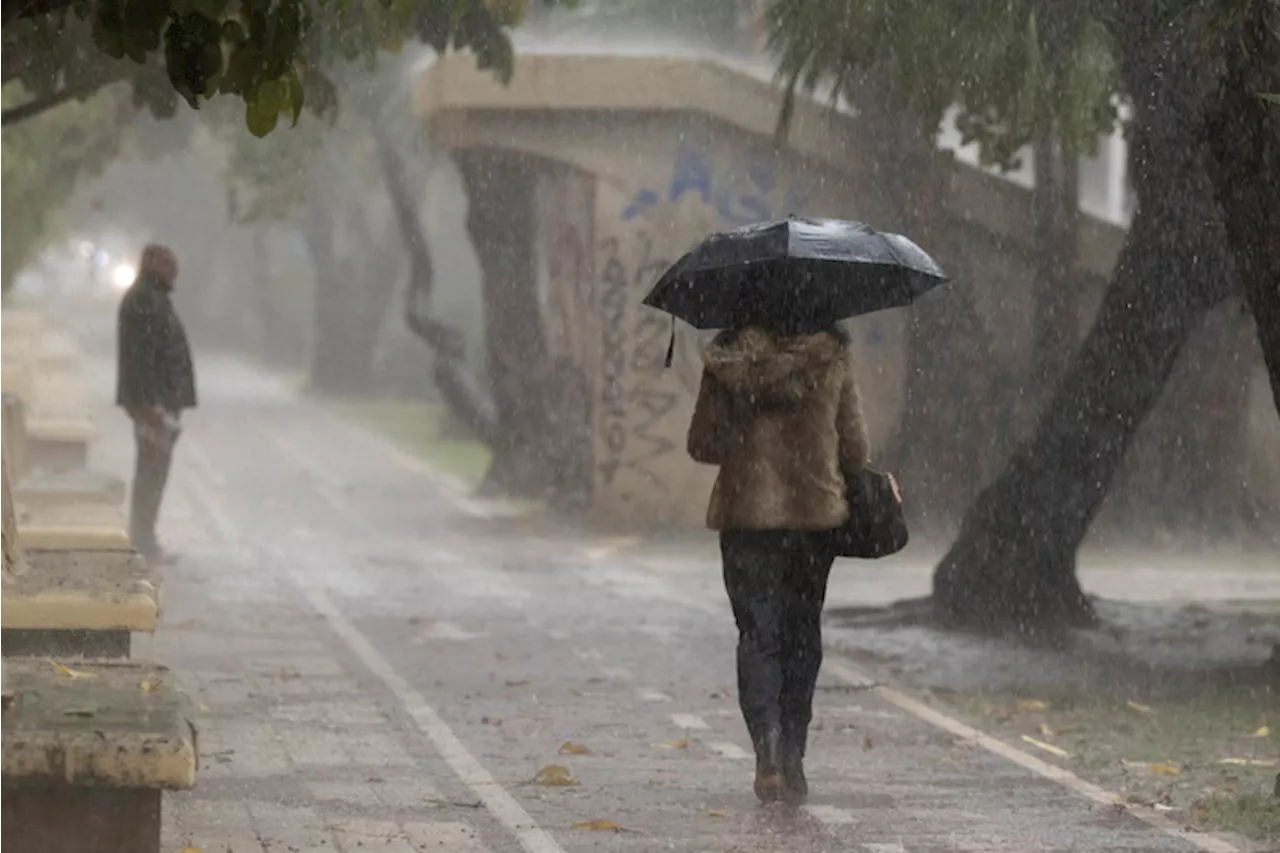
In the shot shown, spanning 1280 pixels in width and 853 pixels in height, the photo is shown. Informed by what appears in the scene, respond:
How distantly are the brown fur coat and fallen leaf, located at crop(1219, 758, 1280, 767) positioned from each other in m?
2.36

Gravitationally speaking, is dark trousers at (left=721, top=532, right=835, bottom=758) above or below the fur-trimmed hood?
below

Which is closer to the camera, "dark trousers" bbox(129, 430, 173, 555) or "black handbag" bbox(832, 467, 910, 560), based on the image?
"black handbag" bbox(832, 467, 910, 560)

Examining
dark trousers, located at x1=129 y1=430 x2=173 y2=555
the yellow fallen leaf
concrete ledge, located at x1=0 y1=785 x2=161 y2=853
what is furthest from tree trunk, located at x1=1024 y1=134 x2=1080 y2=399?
concrete ledge, located at x1=0 y1=785 x2=161 y2=853

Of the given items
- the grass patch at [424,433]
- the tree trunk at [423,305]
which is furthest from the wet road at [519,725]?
the tree trunk at [423,305]

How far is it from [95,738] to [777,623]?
10.6 feet

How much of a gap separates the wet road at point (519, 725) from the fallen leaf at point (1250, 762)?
0.85 metres

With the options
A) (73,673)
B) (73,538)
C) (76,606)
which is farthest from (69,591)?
(73,538)

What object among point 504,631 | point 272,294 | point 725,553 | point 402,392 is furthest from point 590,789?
point 272,294

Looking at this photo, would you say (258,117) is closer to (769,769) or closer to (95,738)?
(95,738)

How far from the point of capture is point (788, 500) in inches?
357

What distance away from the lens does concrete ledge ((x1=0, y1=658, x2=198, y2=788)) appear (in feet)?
21.4

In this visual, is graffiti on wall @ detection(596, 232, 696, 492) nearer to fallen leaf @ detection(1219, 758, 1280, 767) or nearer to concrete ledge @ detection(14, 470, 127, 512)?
concrete ledge @ detection(14, 470, 127, 512)

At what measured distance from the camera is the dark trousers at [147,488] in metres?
17.6

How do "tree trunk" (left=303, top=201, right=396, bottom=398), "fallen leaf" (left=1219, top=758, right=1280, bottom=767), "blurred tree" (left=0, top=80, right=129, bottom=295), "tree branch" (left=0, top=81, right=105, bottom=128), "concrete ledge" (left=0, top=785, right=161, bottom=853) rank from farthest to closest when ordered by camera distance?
"tree trunk" (left=303, top=201, right=396, bottom=398), "blurred tree" (left=0, top=80, right=129, bottom=295), "tree branch" (left=0, top=81, right=105, bottom=128), "fallen leaf" (left=1219, top=758, right=1280, bottom=767), "concrete ledge" (left=0, top=785, right=161, bottom=853)
